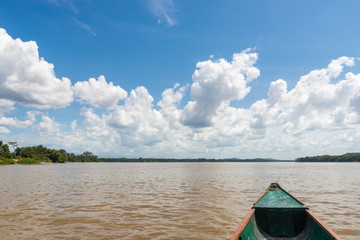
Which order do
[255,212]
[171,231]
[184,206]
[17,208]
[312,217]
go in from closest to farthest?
[312,217], [255,212], [171,231], [17,208], [184,206]

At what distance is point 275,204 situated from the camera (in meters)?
10.1

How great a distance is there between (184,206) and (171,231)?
551 cm

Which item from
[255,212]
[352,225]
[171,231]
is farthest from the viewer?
[352,225]

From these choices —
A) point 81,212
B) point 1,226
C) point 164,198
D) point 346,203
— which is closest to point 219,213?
point 164,198

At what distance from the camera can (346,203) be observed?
55.0ft

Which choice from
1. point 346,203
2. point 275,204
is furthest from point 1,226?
point 346,203

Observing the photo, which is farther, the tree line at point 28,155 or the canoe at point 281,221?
the tree line at point 28,155

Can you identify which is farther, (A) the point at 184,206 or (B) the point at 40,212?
(A) the point at 184,206

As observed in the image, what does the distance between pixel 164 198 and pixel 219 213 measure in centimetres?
611

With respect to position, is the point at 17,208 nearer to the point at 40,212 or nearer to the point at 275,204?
the point at 40,212

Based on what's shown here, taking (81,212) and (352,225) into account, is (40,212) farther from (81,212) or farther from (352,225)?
(352,225)

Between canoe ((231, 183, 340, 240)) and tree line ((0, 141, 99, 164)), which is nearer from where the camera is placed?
canoe ((231, 183, 340, 240))

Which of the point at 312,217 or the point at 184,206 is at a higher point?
the point at 312,217

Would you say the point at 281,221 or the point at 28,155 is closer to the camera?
the point at 281,221
